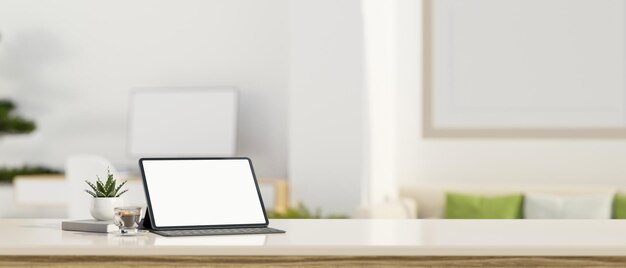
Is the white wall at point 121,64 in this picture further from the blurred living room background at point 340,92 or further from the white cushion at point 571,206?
the white cushion at point 571,206

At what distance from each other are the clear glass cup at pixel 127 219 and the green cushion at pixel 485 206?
12.2 feet

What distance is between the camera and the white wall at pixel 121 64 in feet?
22.7

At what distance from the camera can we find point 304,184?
6258mm

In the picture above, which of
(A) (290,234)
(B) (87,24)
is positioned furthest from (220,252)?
(B) (87,24)

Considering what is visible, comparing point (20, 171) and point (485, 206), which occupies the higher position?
point (20, 171)

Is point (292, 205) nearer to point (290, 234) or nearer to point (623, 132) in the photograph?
point (623, 132)

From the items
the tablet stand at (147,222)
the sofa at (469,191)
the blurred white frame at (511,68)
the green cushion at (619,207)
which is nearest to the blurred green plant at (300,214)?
the sofa at (469,191)

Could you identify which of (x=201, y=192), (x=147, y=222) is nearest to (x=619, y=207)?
(x=201, y=192)

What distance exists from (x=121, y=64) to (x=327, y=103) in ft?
5.67

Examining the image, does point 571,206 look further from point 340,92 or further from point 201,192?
point 201,192

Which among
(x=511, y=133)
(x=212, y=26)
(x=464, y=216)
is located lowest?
(x=464, y=216)

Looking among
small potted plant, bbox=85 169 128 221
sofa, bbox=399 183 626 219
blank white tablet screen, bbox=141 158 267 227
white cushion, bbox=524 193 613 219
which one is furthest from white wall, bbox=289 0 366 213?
small potted plant, bbox=85 169 128 221

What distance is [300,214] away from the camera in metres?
5.88

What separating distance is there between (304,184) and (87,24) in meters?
2.06
